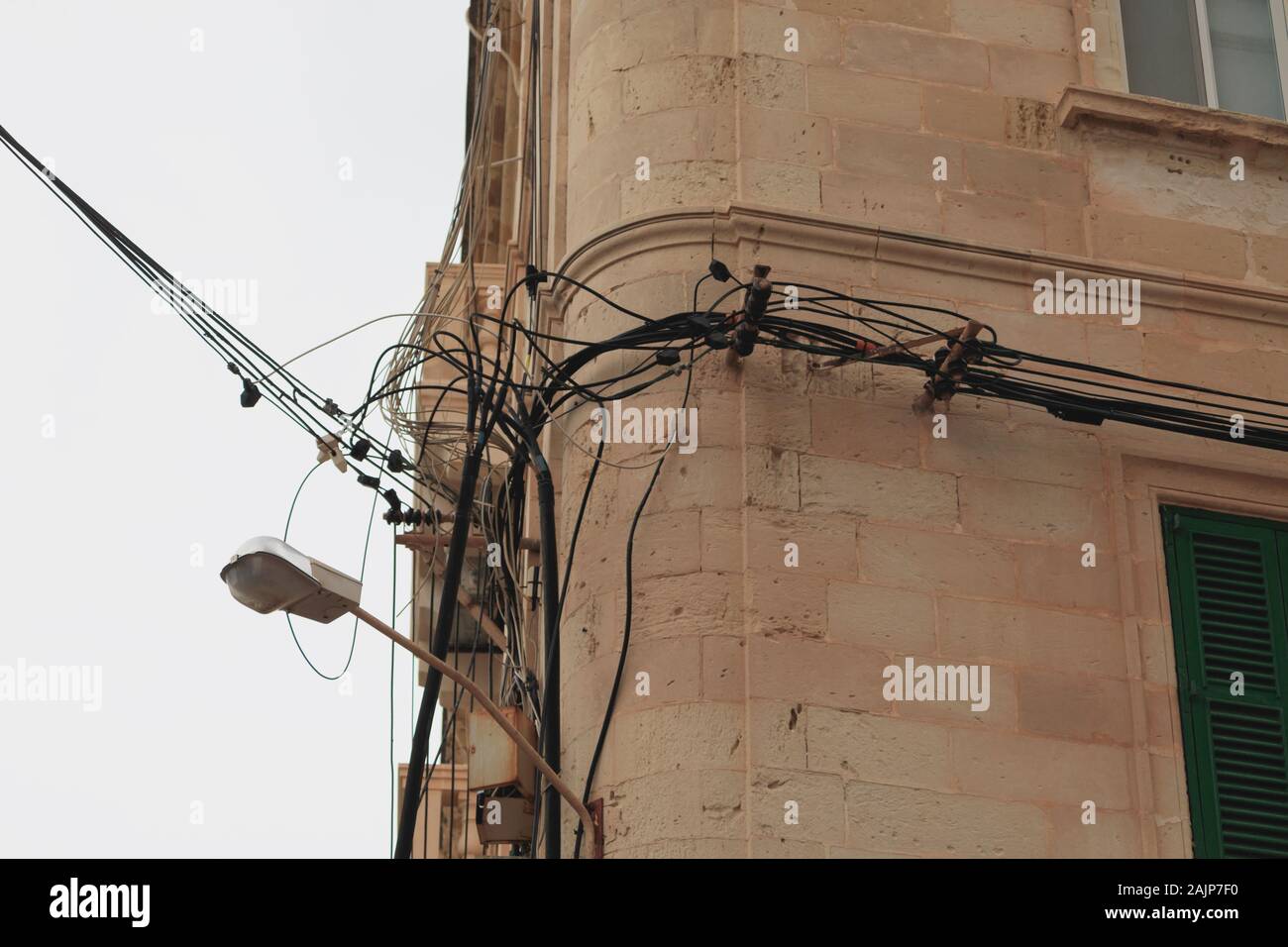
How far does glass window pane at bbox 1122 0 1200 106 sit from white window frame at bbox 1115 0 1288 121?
3cm

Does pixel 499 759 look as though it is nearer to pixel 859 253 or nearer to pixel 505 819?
pixel 505 819

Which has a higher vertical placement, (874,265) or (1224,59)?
(1224,59)

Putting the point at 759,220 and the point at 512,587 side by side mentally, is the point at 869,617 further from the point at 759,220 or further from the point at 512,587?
the point at 512,587

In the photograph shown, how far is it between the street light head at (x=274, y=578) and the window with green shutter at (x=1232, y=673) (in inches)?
142

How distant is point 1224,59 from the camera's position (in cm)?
1137
